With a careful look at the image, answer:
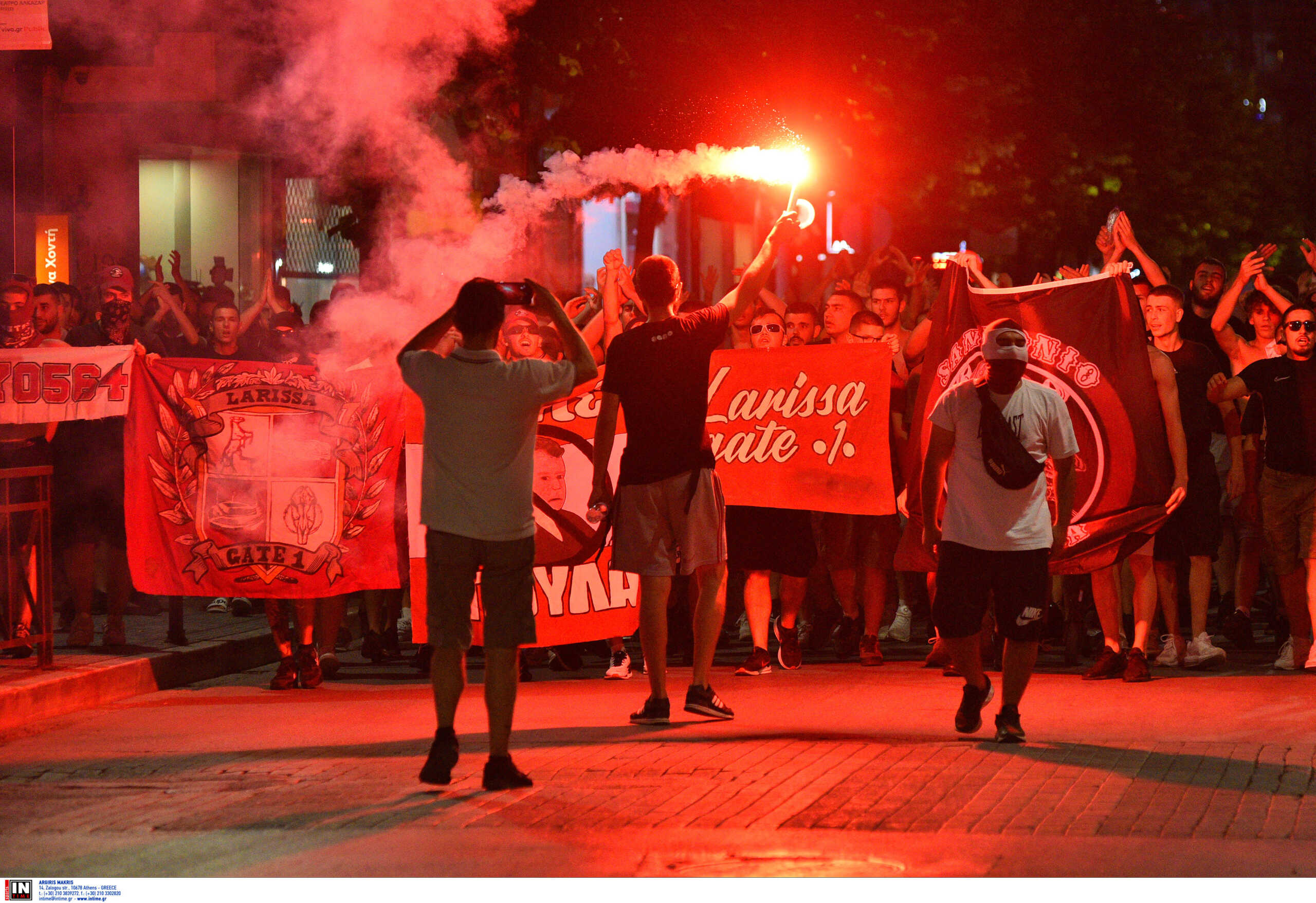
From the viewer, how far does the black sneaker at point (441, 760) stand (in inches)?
243

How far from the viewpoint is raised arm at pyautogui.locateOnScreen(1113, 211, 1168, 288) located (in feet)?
34.3

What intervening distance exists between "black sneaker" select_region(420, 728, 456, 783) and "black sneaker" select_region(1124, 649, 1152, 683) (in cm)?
403

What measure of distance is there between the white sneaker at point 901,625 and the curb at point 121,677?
376 centimetres

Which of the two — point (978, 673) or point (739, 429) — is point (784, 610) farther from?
point (978, 673)

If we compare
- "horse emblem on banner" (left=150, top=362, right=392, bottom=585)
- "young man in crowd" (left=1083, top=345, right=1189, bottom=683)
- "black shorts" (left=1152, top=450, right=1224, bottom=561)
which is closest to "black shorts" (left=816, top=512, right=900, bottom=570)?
"young man in crowd" (left=1083, top=345, right=1189, bottom=683)

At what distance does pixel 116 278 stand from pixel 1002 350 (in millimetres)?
7298

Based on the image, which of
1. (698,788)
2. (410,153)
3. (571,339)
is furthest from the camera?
(410,153)

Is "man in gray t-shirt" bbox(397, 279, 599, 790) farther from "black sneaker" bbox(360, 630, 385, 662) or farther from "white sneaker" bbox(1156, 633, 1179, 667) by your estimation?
"white sneaker" bbox(1156, 633, 1179, 667)

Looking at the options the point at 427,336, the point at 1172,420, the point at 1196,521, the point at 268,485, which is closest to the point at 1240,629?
the point at 1196,521

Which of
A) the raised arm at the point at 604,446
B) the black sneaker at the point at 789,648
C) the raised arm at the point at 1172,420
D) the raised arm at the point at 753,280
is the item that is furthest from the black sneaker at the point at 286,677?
the raised arm at the point at 1172,420

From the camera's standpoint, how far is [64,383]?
9711mm

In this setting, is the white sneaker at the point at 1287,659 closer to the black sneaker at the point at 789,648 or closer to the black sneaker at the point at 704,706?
the black sneaker at the point at 789,648

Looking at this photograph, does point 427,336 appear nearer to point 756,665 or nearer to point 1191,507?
point 756,665

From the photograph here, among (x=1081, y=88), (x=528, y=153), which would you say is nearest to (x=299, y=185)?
(x=528, y=153)
